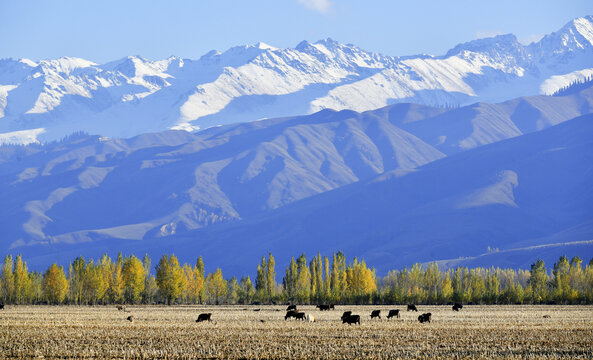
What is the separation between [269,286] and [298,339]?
115m

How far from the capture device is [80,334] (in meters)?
57.4

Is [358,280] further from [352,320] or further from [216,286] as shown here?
[352,320]

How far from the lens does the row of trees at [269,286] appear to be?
142 meters

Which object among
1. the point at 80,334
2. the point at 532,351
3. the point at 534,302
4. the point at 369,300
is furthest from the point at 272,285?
the point at 532,351

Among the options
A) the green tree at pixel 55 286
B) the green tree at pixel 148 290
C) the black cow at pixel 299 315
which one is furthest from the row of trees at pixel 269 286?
the black cow at pixel 299 315

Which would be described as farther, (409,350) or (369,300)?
(369,300)

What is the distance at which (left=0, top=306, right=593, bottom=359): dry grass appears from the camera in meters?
46.4

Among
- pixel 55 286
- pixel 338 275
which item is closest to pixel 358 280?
pixel 338 275

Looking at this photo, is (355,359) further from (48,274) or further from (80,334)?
(48,274)

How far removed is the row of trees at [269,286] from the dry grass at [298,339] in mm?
71482

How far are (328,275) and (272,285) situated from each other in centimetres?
1051

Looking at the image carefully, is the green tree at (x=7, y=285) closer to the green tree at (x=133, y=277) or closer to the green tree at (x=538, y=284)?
the green tree at (x=133, y=277)

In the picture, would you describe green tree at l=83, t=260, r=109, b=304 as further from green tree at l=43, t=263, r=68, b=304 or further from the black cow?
the black cow

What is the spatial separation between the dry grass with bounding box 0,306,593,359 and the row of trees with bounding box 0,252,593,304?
71482 millimetres
